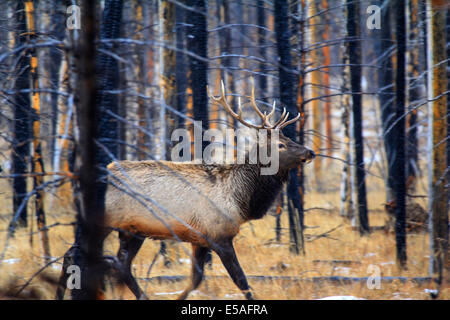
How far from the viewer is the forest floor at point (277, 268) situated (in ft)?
19.6

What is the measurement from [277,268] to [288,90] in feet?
8.94

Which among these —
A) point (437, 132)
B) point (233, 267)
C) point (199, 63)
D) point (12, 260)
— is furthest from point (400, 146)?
point (12, 260)

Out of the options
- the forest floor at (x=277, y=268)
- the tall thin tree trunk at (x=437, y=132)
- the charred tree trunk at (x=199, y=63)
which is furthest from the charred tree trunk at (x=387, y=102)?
the charred tree trunk at (x=199, y=63)

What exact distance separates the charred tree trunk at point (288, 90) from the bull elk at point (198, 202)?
104cm

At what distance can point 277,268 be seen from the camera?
23.6 ft

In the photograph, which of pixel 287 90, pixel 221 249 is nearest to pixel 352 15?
pixel 287 90

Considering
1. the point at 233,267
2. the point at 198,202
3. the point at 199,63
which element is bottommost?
the point at 233,267

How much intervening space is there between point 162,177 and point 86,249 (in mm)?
2768

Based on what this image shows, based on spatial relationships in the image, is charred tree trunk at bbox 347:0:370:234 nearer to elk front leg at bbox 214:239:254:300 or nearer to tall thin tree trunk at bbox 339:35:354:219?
tall thin tree trunk at bbox 339:35:354:219

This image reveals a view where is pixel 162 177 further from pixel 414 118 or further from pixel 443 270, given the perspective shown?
pixel 414 118

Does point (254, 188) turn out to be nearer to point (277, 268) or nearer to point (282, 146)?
point (282, 146)

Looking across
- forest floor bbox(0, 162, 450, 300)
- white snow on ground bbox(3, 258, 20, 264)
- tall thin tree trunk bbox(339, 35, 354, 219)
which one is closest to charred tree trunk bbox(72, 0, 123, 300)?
forest floor bbox(0, 162, 450, 300)

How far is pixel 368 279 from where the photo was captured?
6.31 meters
